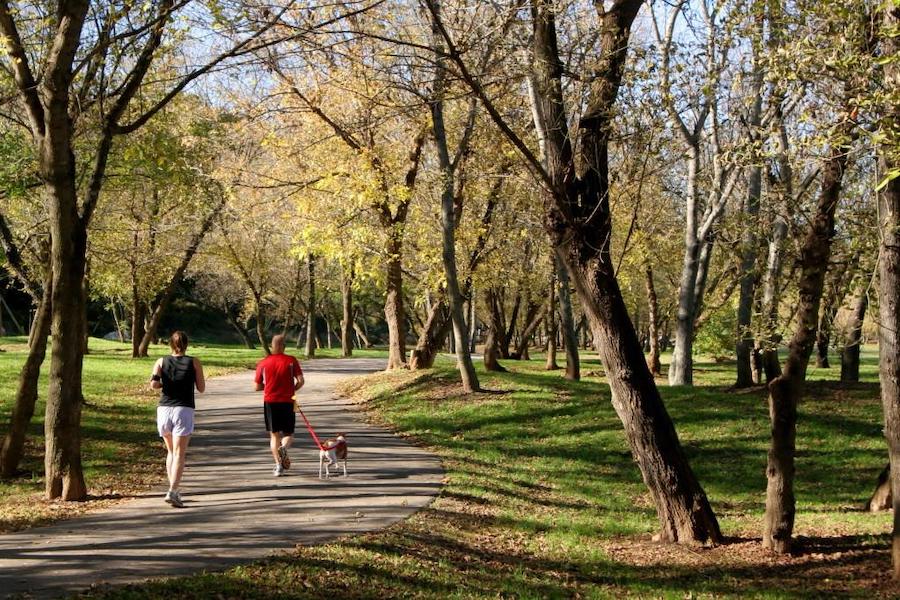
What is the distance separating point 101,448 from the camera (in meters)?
14.2

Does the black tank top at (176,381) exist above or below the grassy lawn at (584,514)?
above

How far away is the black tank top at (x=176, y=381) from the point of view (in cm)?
941

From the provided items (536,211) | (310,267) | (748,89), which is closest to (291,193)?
(536,211)

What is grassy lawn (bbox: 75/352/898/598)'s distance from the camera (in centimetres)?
716

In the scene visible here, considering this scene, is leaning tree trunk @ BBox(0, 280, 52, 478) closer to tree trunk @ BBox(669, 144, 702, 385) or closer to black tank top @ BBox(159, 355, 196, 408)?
black tank top @ BBox(159, 355, 196, 408)

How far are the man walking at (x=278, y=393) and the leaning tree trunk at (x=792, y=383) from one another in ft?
19.4

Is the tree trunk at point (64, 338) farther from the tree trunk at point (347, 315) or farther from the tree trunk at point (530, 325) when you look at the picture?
the tree trunk at point (530, 325)

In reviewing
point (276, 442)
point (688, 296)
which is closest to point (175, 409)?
point (276, 442)

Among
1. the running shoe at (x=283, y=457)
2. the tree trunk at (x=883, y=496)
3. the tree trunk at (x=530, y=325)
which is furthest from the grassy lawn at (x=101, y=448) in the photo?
the tree trunk at (x=530, y=325)

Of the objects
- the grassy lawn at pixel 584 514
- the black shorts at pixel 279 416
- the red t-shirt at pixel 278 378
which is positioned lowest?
the grassy lawn at pixel 584 514

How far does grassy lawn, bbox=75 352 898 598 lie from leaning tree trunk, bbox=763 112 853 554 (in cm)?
36

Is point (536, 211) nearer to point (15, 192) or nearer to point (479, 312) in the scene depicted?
point (15, 192)

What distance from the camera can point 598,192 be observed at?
8.83 m

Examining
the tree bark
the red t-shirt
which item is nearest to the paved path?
the red t-shirt
